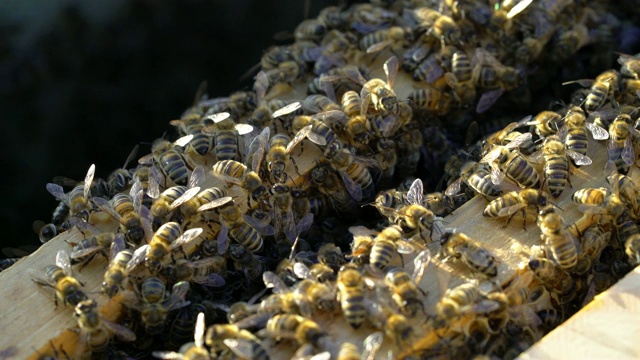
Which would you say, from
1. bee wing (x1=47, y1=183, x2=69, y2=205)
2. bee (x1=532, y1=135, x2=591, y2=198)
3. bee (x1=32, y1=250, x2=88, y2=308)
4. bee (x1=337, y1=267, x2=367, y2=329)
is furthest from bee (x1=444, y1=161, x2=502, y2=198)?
bee wing (x1=47, y1=183, x2=69, y2=205)

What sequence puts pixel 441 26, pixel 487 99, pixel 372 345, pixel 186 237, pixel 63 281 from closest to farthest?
pixel 372 345
pixel 63 281
pixel 186 237
pixel 441 26
pixel 487 99

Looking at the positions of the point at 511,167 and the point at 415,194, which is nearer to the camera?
the point at 511,167

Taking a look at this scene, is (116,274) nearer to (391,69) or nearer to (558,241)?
(558,241)

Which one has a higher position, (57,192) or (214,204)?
(57,192)

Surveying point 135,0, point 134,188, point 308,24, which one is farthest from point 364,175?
point 135,0

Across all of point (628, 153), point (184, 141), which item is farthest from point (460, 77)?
point (184, 141)

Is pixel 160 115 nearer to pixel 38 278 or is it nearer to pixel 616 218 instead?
pixel 38 278
